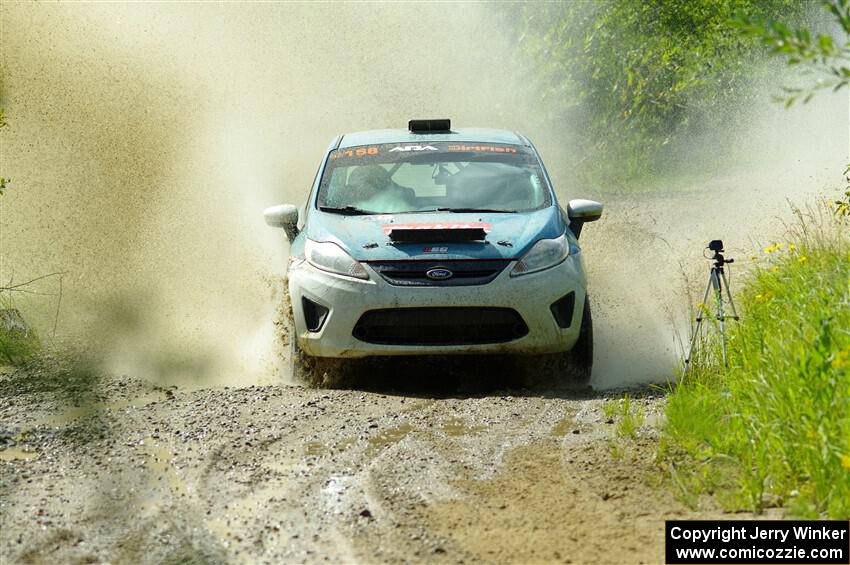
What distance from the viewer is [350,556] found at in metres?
5.05

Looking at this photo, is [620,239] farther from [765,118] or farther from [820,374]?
[820,374]

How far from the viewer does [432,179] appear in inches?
386

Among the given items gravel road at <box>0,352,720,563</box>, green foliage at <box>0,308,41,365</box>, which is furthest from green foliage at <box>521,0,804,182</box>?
gravel road at <box>0,352,720,563</box>

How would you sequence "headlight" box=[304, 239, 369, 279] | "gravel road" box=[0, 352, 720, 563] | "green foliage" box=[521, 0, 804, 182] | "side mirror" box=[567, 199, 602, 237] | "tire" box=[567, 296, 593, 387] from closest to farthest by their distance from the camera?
"gravel road" box=[0, 352, 720, 563]
"headlight" box=[304, 239, 369, 279]
"tire" box=[567, 296, 593, 387]
"side mirror" box=[567, 199, 602, 237]
"green foliage" box=[521, 0, 804, 182]

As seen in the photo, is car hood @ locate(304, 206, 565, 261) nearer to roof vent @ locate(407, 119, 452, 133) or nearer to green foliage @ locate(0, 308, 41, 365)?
roof vent @ locate(407, 119, 452, 133)

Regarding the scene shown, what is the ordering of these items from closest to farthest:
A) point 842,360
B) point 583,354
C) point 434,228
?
point 842,360
point 434,228
point 583,354

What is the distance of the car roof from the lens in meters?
10.2

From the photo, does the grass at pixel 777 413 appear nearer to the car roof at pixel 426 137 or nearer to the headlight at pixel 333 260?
the headlight at pixel 333 260

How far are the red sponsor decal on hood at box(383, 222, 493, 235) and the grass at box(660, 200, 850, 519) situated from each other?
175cm

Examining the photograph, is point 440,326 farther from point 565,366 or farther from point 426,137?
point 426,137

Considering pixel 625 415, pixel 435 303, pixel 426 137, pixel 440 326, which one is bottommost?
pixel 625 415

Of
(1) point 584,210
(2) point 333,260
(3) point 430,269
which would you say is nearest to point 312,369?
(2) point 333,260

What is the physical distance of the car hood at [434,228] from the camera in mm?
8461

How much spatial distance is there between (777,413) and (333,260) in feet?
11.3
